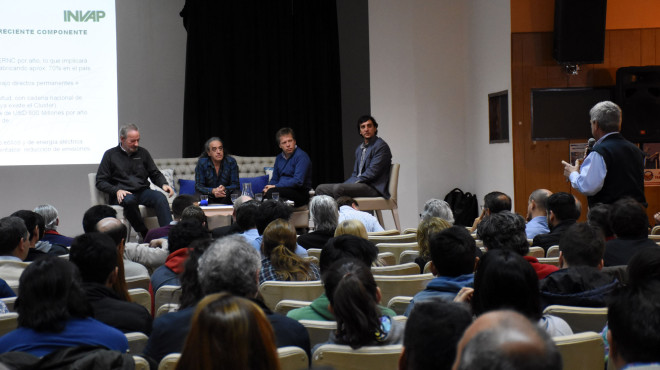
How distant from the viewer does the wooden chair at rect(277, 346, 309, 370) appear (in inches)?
77.1

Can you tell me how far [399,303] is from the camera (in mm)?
2873

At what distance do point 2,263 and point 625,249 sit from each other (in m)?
2.96

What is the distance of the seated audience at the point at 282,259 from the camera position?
3.47 metres

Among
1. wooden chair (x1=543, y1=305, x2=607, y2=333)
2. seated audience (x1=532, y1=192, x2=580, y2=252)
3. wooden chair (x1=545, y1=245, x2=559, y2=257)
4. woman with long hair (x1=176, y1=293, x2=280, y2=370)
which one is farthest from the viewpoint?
seated audience (x1=532, y1=192, x2=580, y2=252)

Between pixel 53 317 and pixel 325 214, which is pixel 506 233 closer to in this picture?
pixel 325 214

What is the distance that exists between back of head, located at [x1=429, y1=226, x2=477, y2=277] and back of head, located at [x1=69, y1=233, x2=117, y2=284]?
1.21m

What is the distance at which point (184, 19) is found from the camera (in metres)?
9.72

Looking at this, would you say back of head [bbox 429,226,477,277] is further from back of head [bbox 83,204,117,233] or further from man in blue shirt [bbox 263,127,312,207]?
man in blue shirt [bbox 263,127,312,207]

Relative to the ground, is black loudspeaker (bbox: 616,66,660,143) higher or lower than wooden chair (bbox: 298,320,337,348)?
higher

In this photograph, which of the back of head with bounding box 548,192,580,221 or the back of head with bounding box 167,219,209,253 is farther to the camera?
the back of head with bounding box 548,192,580,221

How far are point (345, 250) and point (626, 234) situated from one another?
1.48 m

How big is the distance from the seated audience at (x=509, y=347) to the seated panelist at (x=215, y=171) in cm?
689

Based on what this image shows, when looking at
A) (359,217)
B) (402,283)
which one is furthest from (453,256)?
(359,217)

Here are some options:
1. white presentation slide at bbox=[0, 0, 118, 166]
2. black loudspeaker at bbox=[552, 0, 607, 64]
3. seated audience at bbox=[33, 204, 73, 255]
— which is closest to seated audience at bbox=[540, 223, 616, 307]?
seated audience at bbox=[33, 204, 73, 255]
